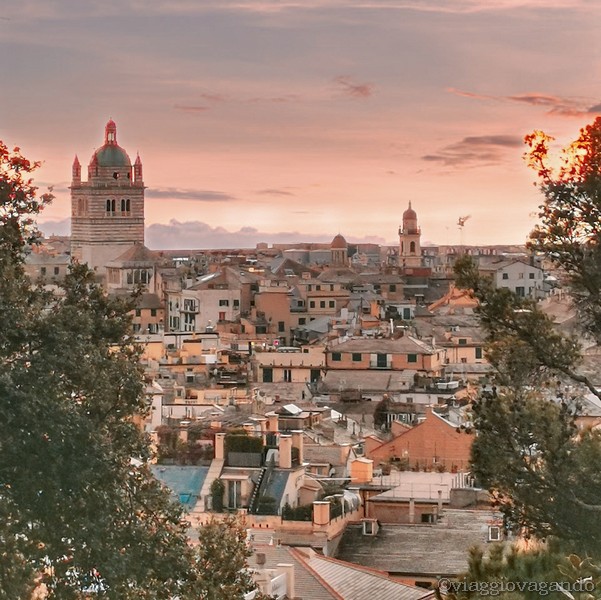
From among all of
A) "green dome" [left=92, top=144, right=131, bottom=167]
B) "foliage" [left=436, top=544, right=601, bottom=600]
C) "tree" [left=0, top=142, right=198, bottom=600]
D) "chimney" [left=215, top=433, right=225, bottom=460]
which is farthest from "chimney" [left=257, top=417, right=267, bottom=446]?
"green dome" [left=92, top=144, right=131, bottom=167]

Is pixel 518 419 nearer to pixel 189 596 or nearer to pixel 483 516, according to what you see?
pixel 189 596

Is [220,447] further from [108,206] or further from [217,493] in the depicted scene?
[108,206]

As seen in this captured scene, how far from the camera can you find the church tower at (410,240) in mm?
155625

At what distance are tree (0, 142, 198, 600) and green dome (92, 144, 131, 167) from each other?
Answer: 450ft

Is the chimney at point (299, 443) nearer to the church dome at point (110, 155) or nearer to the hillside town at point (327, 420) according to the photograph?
the hillside town at point (327, 420)

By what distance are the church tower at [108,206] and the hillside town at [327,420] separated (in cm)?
4613

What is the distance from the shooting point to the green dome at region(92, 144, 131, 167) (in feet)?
498

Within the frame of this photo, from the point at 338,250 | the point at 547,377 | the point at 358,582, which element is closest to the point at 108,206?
the point at 338,250

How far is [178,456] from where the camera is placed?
36562 mm

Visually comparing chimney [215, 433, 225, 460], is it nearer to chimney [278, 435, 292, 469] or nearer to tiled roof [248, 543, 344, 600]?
chimney [278, 435, 292, 469]

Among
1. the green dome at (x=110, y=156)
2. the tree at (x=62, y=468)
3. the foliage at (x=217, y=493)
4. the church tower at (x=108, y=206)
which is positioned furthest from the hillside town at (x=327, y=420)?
the green dome at (x=110, y=156)

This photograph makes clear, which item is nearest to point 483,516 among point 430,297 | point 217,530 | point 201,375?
point 217,530

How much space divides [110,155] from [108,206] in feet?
13.9

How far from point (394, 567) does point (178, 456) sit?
7243 mm
